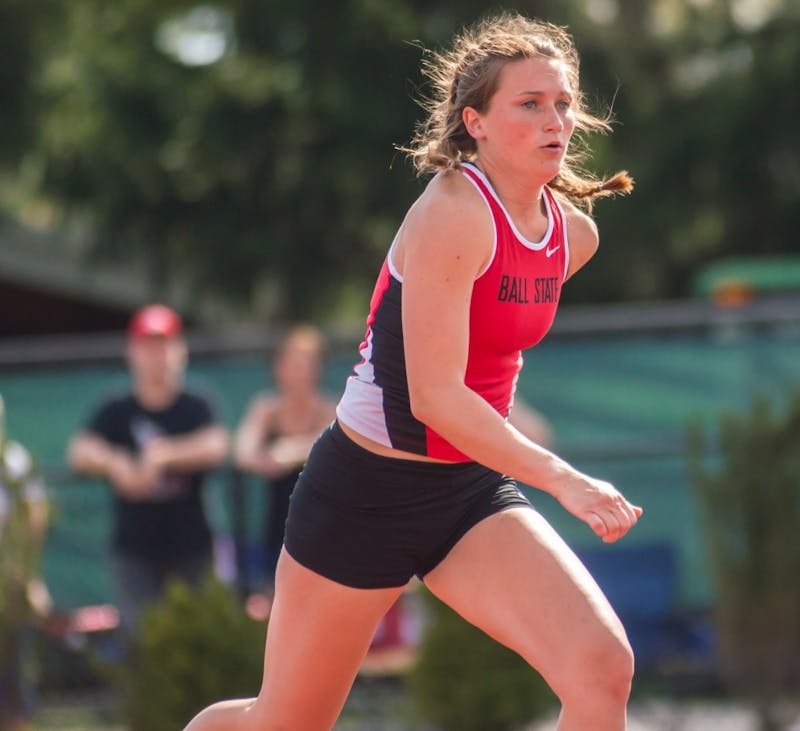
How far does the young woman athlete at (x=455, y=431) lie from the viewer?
3.41m

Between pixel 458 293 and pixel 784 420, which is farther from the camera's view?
pixel 784 420

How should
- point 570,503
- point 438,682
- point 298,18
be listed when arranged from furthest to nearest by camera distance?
point 298,18 → point 438,682 → point 570,503

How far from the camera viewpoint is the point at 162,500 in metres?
7.04

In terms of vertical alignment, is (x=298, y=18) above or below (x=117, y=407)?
above

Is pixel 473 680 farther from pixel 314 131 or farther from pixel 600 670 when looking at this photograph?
pixel 314 131

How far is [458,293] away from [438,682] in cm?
357

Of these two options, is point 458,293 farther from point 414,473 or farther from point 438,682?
point 438,682

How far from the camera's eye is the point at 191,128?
1446 centimetres

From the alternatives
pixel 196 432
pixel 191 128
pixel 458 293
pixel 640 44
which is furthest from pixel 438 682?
pixel 640 44

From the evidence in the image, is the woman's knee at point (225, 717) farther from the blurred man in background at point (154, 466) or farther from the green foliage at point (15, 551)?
the blurred man in background at point (154, 466)

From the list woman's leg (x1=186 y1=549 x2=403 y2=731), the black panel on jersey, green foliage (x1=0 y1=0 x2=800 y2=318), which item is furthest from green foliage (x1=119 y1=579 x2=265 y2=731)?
green foliage (x1=0 y1=0 x2=800 y2=318)

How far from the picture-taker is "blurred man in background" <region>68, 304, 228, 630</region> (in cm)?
700

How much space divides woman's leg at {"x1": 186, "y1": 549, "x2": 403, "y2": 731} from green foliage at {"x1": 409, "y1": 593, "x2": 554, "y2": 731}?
2884mm

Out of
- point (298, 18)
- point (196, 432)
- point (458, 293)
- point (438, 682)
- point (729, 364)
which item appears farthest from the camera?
point (298, 18)
